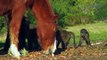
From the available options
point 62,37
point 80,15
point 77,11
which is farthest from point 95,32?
point 62,37

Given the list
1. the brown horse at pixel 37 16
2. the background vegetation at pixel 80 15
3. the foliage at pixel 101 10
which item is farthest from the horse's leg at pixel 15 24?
the foliage at pixel 101 10

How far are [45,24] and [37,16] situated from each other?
0.36 metres

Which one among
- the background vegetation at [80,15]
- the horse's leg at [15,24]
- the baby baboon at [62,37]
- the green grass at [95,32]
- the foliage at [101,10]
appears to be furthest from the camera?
the foliage at [101,10]

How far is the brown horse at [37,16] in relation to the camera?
10.1 metres

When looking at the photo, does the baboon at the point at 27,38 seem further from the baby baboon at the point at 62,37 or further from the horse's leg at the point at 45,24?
the horse's leg at the point at 45,24

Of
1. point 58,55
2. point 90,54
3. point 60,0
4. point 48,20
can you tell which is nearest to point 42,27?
point 48,20

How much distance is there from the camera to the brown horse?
1012 centimetres

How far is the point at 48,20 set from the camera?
34.1 ft

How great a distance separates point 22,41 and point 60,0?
1442 centimetres

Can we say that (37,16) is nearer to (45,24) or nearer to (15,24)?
(45,24)

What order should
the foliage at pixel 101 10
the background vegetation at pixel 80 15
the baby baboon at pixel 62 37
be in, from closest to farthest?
the baby baboon at pixel 62 37 → the background vegetation at pixel 80 15 → the foliage at pixel 101 10

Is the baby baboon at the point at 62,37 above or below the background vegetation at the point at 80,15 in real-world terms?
below

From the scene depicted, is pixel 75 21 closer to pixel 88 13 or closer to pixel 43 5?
pixel 88 13

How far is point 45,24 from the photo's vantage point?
10.3 metres
